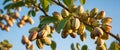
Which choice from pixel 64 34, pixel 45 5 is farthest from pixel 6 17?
pixel 64 34

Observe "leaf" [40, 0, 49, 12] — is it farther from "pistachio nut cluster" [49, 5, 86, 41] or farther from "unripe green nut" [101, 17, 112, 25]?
"unripe green nut" [101, 17, 112, 25]

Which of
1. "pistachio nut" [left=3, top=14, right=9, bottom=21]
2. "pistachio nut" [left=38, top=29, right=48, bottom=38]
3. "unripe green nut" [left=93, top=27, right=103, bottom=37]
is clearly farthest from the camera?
"pistachio nut" [left=3, top=14, right=9, bottom=21]

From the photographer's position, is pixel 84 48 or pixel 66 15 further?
pixel 84 48

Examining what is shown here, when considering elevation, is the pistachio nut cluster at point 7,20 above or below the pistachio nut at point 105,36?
above

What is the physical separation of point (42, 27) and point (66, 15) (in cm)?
22

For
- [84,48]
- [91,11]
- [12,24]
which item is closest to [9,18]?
[12,24]

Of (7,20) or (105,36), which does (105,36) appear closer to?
(105,36)

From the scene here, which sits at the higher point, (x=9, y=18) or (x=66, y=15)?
(x=9, y=18)

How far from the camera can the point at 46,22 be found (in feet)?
6.94

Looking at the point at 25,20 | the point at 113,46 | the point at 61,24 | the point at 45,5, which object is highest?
the point at 25,20

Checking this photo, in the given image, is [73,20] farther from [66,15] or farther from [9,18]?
[9,18]

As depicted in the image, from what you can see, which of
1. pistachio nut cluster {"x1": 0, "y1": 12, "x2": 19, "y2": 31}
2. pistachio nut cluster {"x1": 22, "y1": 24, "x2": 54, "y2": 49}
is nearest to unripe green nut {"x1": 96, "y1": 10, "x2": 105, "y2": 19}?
pistachio nut cluster {"x1": 22, "y1": 24, "x2": 54, "y2": 49}

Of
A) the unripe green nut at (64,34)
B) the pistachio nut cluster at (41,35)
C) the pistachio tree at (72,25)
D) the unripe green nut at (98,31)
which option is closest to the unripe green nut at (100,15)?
the pistachio tree at (72,25)

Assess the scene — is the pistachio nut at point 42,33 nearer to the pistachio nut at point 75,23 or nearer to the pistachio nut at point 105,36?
the pistachio nut at point 75,23
